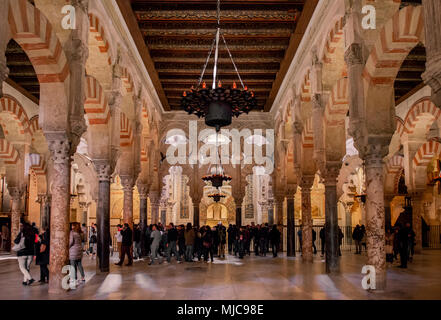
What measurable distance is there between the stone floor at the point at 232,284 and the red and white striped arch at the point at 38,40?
2.85 m

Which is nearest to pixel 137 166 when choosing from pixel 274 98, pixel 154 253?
pixel 154 253

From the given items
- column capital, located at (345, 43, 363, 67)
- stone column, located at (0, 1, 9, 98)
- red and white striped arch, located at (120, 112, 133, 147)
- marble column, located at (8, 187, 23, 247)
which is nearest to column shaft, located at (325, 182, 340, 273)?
column capital, located at (345, 43, 363, 67)

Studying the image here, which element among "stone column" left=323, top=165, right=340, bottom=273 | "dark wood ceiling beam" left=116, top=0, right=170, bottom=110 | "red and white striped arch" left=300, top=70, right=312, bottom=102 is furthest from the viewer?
"red and white striped arch" left=300, top=70, right=312, bottom=102

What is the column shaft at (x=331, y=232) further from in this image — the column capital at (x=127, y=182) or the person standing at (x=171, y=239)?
the column capital at (x=127, y=182)

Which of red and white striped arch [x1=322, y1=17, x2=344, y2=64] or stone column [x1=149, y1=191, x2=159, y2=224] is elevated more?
red and white striped arch [x1=322, y1=17, x2=344, y2=64]

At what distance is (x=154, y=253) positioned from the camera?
32.0 feet

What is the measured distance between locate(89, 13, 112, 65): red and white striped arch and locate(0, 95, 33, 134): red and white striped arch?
13.3ft

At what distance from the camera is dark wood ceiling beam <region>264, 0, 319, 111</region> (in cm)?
806

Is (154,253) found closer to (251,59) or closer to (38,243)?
(38,243)

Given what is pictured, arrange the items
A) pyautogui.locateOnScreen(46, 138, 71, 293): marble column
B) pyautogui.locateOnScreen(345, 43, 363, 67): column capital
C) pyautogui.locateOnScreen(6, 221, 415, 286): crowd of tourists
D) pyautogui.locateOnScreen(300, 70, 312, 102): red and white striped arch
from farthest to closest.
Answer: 1. pyautogui.locateOnScreen(300, 70, 312, 102): red and white striped arch
2. pyautogui.locateOnScreen(6, 221, 415, 286): crowd of tourists
3. pyautogui.locateOnScreen(345, 43, 363, 67): column capital
4. pyautogui.locateOnScreen(46, 138, 71, 293): marble column

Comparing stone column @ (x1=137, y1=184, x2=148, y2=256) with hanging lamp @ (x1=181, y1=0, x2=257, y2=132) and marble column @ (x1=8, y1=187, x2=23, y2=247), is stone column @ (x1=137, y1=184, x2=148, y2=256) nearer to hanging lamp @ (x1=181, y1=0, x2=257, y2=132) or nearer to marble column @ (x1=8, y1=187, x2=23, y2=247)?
marble column @ (x1=8, y1=187, x2=23, y2=247)

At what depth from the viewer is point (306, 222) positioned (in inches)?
408

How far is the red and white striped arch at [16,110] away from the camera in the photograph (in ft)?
35.9

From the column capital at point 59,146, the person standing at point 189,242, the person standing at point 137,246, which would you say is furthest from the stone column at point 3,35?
the person standing at point 137,246
